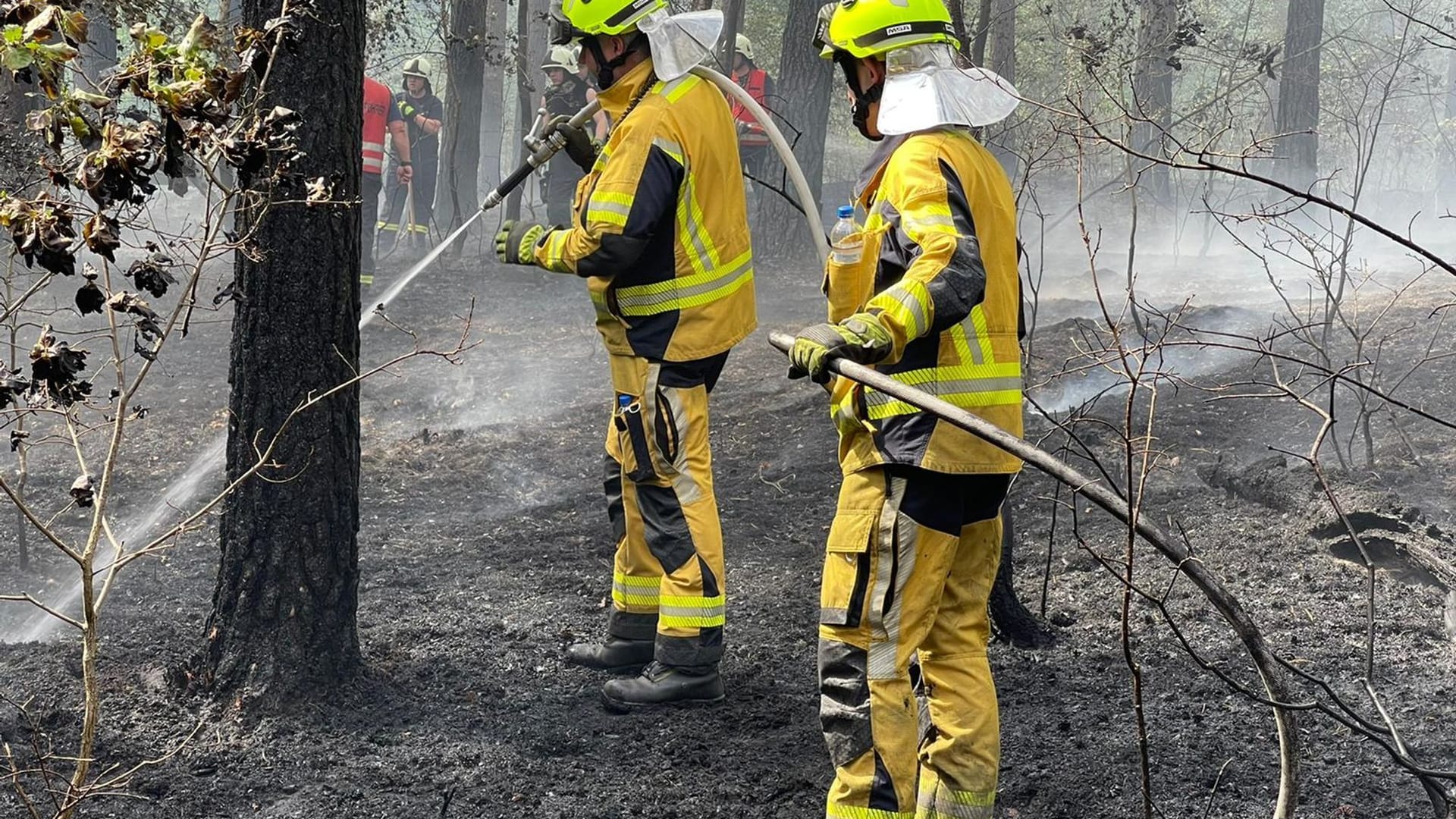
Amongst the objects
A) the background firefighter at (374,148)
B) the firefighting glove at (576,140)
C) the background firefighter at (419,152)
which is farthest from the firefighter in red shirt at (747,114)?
the firefighting glove at (576,140)

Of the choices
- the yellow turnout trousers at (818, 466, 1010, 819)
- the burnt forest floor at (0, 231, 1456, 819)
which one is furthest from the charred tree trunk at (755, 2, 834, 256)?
the yellow turnout trousers at (818, 466, 1010, 819)

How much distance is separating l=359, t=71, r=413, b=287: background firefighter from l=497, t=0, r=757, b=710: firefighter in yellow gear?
7.58 m

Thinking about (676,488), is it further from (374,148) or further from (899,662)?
(374,148)

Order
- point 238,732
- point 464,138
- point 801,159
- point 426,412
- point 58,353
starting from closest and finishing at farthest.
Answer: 1. point 58,353
2. point 238,732
3. point 426,412
4. point 801,159
5. point 464,138

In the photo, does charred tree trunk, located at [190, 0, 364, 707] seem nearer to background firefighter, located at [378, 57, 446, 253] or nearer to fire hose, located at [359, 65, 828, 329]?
fire hose, located at [359, 65, 828, 329]

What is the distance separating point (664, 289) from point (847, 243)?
1.11 metres

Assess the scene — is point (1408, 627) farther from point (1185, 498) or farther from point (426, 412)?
point (426, 412)

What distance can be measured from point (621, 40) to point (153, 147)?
2.30 metres

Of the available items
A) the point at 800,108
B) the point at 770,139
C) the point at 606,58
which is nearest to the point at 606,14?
the point at 606,58

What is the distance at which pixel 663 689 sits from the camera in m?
4.17

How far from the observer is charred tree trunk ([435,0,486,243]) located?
12836mm

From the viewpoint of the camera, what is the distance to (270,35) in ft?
8.14

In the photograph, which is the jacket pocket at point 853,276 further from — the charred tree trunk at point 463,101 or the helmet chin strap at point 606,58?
the charred tree trunk at point 463,101

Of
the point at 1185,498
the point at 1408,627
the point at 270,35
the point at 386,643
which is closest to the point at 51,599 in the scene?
the point at 386,643
